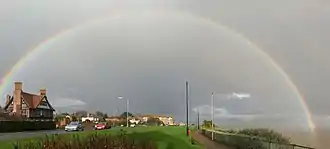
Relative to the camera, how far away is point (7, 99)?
5182 inches

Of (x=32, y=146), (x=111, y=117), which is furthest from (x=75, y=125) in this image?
(x=111, y=117)

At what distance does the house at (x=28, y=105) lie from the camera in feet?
409

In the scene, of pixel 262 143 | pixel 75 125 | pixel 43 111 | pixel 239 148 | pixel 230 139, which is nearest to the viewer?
pixel 262 143

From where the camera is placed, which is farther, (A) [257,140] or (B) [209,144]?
(B) [209,144]

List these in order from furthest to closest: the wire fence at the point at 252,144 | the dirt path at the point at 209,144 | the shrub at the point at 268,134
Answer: the dirt path at the point at 209,144
the shrub at the point at 268,134
the wire fence at the point at 252,144

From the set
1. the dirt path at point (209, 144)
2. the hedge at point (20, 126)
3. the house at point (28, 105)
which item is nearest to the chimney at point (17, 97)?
the house at point (28, 105)

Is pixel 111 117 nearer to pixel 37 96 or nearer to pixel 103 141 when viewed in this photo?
pixel 37 96

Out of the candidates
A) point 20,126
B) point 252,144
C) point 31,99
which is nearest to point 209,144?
point 252,144

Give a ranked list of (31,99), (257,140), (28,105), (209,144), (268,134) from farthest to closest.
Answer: (31,99) → (28,105) → (209,144) → (268,134) → (257,140)

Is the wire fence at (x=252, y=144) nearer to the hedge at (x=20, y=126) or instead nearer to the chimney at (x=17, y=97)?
the hedge at (x=20, y=126)

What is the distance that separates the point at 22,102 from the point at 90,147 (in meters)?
112

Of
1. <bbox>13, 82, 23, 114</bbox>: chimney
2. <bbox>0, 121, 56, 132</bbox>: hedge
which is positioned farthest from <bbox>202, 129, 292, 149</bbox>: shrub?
<bbox>13, 82, 23, 114</bbox>: chimney

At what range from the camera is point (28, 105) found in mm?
125250

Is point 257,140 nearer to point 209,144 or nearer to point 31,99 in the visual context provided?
point 209,144
